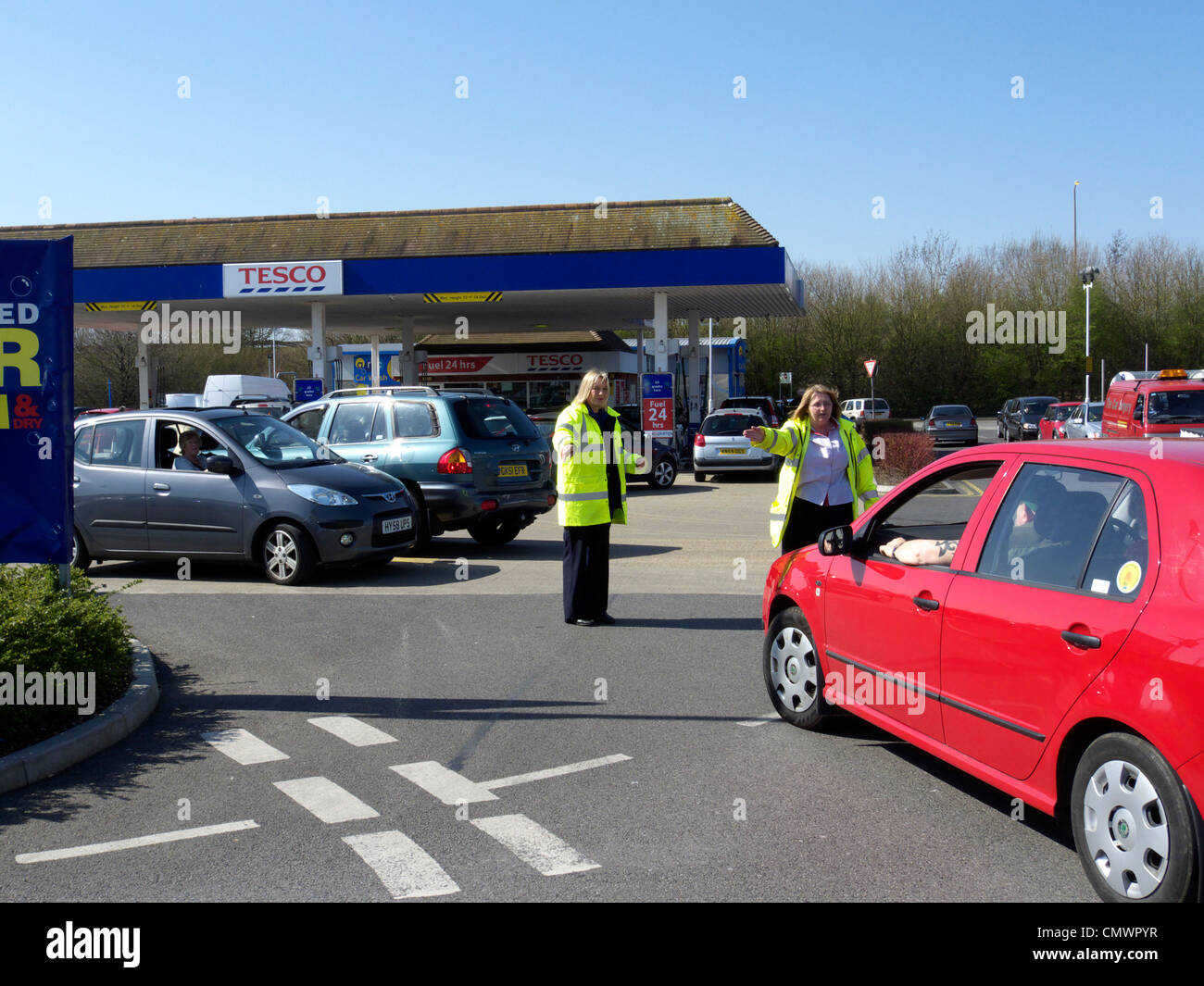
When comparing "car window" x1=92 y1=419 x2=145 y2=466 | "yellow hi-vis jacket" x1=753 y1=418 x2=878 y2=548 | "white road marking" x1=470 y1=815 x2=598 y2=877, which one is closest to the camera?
"white road marking" x1=470 y1=815 x2=598 y2=877

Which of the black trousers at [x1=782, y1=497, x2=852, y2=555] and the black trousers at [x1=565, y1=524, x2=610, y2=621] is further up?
the black trousers at [x1=782, y1=497, x2=852, y2=555]

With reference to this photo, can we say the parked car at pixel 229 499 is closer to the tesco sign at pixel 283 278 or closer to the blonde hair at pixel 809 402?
the blonde hair at pixel 809 402

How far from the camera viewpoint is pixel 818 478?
7570 millimetres

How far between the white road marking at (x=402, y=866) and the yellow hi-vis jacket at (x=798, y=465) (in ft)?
12.0

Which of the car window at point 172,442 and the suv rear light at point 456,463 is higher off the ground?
the car window at point 172,442

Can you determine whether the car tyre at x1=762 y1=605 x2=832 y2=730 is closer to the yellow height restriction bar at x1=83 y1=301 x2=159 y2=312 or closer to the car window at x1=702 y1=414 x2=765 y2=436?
the car window at x1=702 y1=414 x2=765 y2=436

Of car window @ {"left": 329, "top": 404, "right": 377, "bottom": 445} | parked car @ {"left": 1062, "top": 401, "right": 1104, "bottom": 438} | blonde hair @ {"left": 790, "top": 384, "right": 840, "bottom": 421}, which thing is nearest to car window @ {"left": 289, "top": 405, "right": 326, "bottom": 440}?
car window @ {"left": 329, "top": 404, "right": 377, "bottom": 445}

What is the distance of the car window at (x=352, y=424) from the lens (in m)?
13.3

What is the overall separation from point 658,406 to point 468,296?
558 centimetres

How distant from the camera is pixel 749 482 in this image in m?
24.3

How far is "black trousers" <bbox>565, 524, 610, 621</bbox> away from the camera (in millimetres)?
8820

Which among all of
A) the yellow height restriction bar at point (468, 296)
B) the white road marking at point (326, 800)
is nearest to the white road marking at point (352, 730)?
the white road marking at point (326, 800)

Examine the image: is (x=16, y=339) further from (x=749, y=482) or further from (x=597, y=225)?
(x=597, y=225)

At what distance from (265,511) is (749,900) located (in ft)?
25.9
